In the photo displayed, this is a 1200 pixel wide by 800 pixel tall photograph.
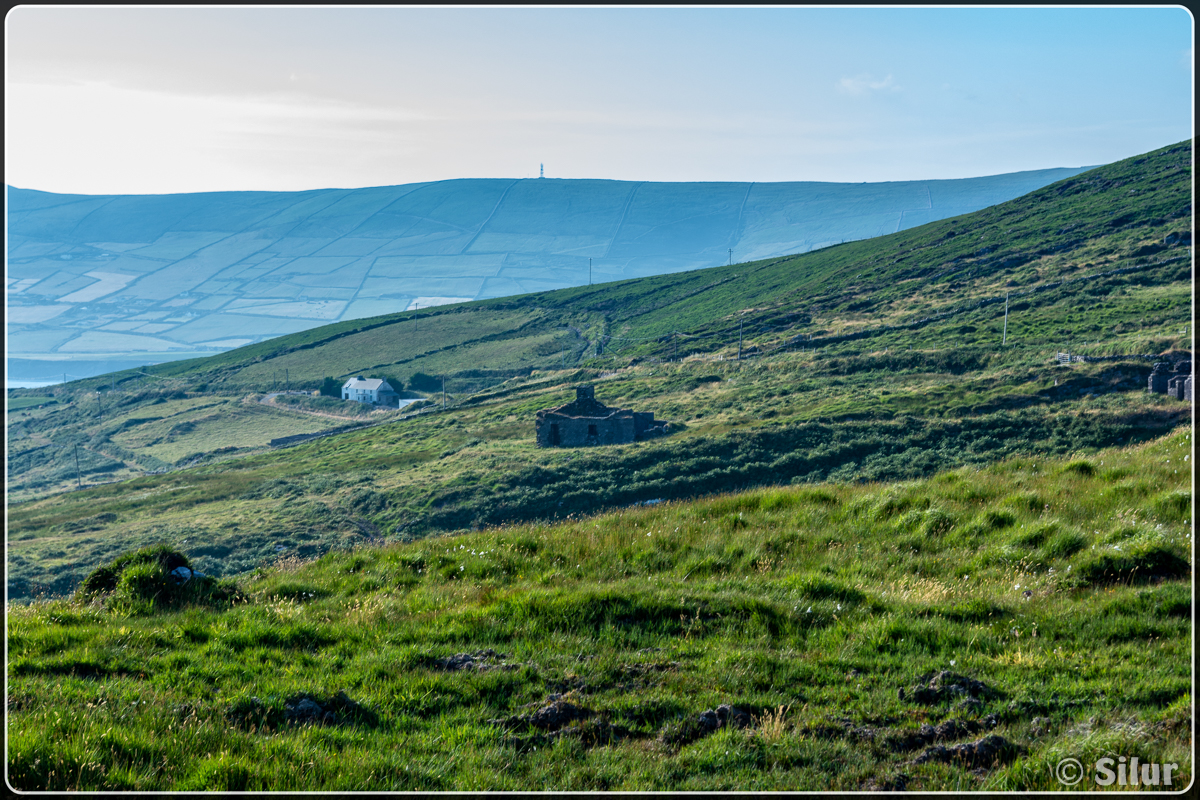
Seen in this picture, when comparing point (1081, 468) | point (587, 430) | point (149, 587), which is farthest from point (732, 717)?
point (587, 430)

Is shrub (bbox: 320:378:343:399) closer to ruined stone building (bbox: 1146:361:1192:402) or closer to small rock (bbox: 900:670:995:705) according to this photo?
ruined stone building (bbox: 1146:361:1192:402)

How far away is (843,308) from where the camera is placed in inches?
4638

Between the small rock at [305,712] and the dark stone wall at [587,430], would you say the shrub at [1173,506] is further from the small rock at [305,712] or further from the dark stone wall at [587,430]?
the dark stone wall at [587,430]

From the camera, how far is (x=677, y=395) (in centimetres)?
8631

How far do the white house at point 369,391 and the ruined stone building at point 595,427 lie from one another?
58.6 m

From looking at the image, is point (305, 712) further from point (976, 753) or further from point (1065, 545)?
point (1065, 545)

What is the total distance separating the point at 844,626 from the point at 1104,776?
3177 millimetres

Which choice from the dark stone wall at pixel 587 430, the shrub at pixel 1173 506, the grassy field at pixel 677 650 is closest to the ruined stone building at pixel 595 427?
the dark stone wall at pixel 587 430

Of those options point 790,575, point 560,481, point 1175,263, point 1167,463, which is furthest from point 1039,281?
point 790,575

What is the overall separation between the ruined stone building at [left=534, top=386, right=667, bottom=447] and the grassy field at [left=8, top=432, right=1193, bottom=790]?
56.6 meters

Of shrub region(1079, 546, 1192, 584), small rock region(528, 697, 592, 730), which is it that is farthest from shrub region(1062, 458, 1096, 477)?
small rock region(528, 697, 592, 730)

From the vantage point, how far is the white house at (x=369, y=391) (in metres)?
124

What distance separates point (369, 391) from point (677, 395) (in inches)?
2351

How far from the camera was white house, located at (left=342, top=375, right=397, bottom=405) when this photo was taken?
124 m
